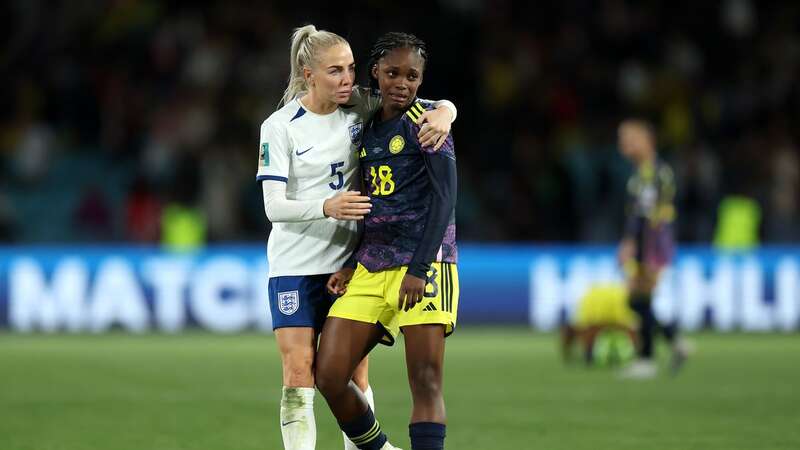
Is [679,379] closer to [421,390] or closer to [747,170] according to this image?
[421,390]

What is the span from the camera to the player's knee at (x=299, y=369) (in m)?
6.32

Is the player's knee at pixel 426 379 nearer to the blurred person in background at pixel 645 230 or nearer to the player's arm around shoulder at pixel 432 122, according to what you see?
the player's arm around shoulder at pixel 432 122

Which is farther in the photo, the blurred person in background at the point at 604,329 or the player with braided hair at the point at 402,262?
the blurred person in background at the point at 604,329

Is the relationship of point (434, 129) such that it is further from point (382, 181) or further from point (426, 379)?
point (426, 379)

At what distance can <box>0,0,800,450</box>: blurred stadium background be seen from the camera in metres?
17.2

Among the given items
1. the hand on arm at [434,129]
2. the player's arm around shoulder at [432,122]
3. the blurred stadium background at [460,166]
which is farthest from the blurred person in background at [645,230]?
the hand on arm at [434,129]

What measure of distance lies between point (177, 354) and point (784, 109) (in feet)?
33.0

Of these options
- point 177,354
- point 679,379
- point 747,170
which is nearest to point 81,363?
point 177,354

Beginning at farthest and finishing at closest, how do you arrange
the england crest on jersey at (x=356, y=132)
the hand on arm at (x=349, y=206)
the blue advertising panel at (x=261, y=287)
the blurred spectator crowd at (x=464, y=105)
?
the blurred spectator crowd at (x=464, y=105), the blue advertising panel at (x=261, y=287), the england crest on jersey at (x=356, y=132), the hand on arm at (x=349, y=206)

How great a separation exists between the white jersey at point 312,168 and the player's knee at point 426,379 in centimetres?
71

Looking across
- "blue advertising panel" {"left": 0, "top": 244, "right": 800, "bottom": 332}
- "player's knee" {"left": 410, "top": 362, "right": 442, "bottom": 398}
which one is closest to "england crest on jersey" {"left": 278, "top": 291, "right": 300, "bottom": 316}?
"player's knee" {"left": 410, "top": 362, "right": 442, "bottom": 398}

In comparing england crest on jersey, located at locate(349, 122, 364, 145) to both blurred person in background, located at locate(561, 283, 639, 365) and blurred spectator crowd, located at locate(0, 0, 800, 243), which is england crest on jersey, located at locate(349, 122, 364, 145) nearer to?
blurred person in background, located at locate(561, 283, 639, 365)

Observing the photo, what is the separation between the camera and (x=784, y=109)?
2020 centimetres

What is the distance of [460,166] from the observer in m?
20.1
